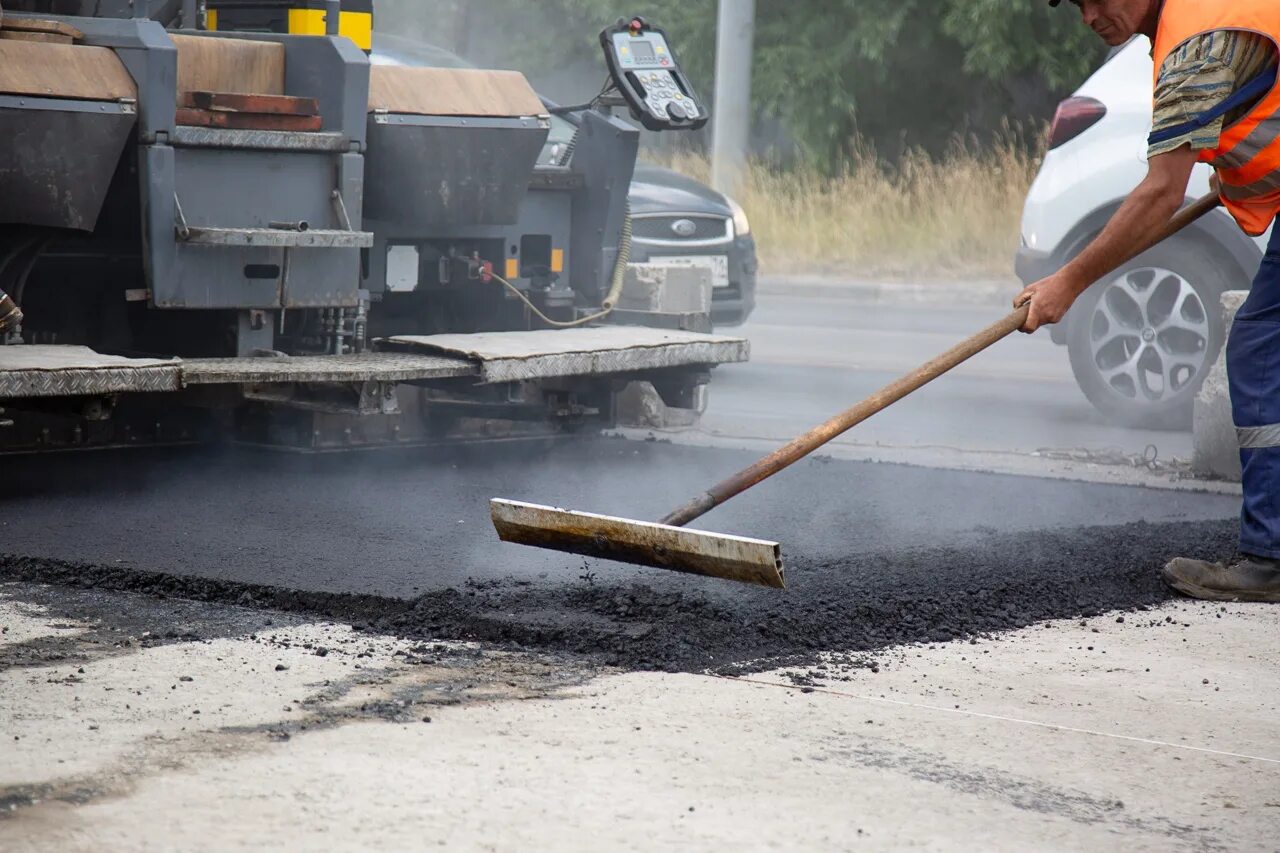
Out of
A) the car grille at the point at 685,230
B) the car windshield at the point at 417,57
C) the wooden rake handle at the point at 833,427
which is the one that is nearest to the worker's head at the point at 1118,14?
the wooden rake handle at the point at 833,427

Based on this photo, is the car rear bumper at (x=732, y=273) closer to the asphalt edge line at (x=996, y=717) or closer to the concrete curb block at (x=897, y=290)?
the concrete curb block at (x=897, y=290)

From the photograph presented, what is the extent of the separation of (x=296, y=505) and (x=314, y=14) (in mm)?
2049

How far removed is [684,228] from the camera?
10938mm

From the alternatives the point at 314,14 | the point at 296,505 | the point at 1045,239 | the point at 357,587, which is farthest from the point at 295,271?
the point at 1045,239

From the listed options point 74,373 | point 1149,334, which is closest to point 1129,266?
point 1149,334

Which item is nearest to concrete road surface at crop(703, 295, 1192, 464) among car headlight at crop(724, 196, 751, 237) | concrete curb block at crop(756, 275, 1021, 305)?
car headlight at crop(724, 196, 751, 237)

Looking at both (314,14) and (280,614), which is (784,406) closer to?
(314,14)

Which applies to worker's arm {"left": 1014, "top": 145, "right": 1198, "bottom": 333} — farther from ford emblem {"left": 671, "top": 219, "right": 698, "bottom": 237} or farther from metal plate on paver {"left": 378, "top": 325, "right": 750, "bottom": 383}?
ford emblem {"left": 671, "top": 219, "right": 698, "bottom": 237}

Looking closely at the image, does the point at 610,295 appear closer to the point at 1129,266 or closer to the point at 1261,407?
the point at 1129,266

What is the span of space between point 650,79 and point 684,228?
341 cm

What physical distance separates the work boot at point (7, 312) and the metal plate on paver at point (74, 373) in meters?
0.08

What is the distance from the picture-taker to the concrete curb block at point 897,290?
53.5ft

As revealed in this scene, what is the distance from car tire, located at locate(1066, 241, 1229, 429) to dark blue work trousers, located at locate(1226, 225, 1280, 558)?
10.7 ft

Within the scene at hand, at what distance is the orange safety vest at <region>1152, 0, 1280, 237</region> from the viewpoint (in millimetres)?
4543
